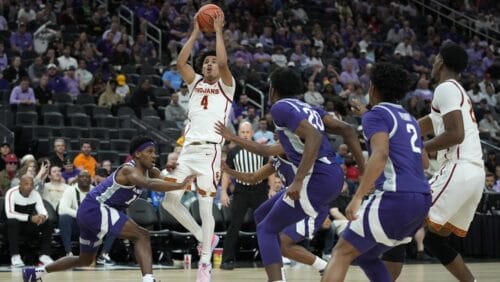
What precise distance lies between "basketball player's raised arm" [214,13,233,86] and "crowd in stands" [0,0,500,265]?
492 centimetres

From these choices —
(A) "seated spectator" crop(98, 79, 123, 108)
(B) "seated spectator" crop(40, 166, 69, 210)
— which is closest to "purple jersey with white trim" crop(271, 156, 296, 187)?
(B) "seated spectator" crop(40, 166, 69, 210)

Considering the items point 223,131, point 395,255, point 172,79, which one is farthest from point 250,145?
point 172,79

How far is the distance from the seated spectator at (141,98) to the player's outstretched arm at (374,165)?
42.0 ft

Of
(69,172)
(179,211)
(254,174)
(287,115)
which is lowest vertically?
(69,172)

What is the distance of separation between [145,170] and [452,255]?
9.52 ft

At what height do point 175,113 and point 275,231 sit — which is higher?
point 275,231

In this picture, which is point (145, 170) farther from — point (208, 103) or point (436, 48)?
point (436, 48)

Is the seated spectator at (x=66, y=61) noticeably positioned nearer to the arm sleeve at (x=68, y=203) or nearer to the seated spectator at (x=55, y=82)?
the seated spectator at (x=55, y=82)

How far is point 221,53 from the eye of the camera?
9.66 metres

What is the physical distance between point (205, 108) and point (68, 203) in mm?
4884

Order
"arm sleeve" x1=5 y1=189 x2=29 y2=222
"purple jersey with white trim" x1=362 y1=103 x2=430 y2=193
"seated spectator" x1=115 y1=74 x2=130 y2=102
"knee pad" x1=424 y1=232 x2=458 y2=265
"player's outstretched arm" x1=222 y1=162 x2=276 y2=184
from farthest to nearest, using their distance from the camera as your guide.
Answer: "seated spectator" x1=115 y1=74 x2=130 y2=102, "arm sleeve" x1=5 y1=189 x2=29 y2=222, "player's outstretched arm" x1=222 y1=162 x2=276 y2=184, "knee pad" x1=424 y1=232 x2=458 y2=265, "purple jersey with white trim" x1=362 y1=103 x2=430 y2=193

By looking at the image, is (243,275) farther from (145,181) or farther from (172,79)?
(172,79)

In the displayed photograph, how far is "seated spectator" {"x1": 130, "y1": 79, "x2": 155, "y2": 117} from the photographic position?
18828 mm

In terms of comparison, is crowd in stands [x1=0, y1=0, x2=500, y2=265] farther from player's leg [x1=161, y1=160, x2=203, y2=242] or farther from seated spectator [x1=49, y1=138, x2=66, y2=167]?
player's leg [x1=161, y1=160, x2=203, y2=242]
